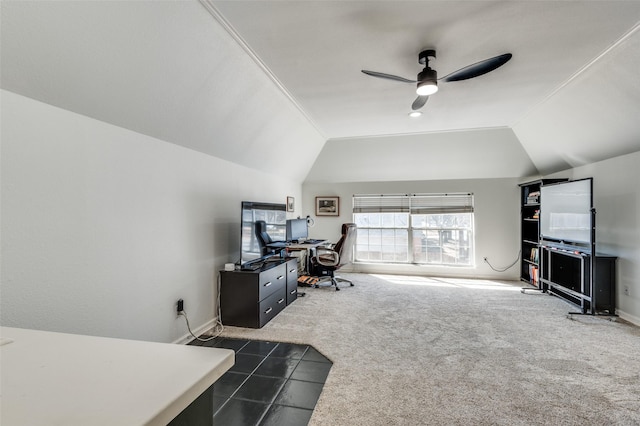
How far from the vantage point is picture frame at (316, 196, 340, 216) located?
641cm

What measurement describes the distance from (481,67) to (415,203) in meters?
3.99

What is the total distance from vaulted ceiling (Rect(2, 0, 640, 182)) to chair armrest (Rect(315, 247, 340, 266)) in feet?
6.35

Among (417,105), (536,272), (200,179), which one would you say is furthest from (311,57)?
(536,272)

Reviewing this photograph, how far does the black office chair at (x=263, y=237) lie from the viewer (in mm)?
3721

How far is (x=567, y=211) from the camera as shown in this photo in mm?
4105

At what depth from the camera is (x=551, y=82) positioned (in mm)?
3129

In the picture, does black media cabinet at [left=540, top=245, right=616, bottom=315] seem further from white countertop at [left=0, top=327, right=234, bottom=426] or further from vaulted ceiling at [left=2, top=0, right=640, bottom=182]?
white countertop at [left=0, top=327, right=234, bottom=426]

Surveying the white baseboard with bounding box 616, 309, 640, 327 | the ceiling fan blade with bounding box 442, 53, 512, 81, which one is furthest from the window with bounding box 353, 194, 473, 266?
the ceiling fan blade with bounding box 442, 53, 512, 81

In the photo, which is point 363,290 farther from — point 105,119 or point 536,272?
point 105,119

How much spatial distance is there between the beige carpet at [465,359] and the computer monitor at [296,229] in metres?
1.11

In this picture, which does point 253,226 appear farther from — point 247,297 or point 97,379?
point 97,379

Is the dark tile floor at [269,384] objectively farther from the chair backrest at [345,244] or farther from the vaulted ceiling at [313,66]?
the chair backrest at [345,244]

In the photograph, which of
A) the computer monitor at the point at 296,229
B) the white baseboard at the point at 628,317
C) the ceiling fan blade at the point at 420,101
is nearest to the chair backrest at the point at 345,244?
the computer monitor at the point at 296,229

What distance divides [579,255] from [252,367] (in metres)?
4.24
